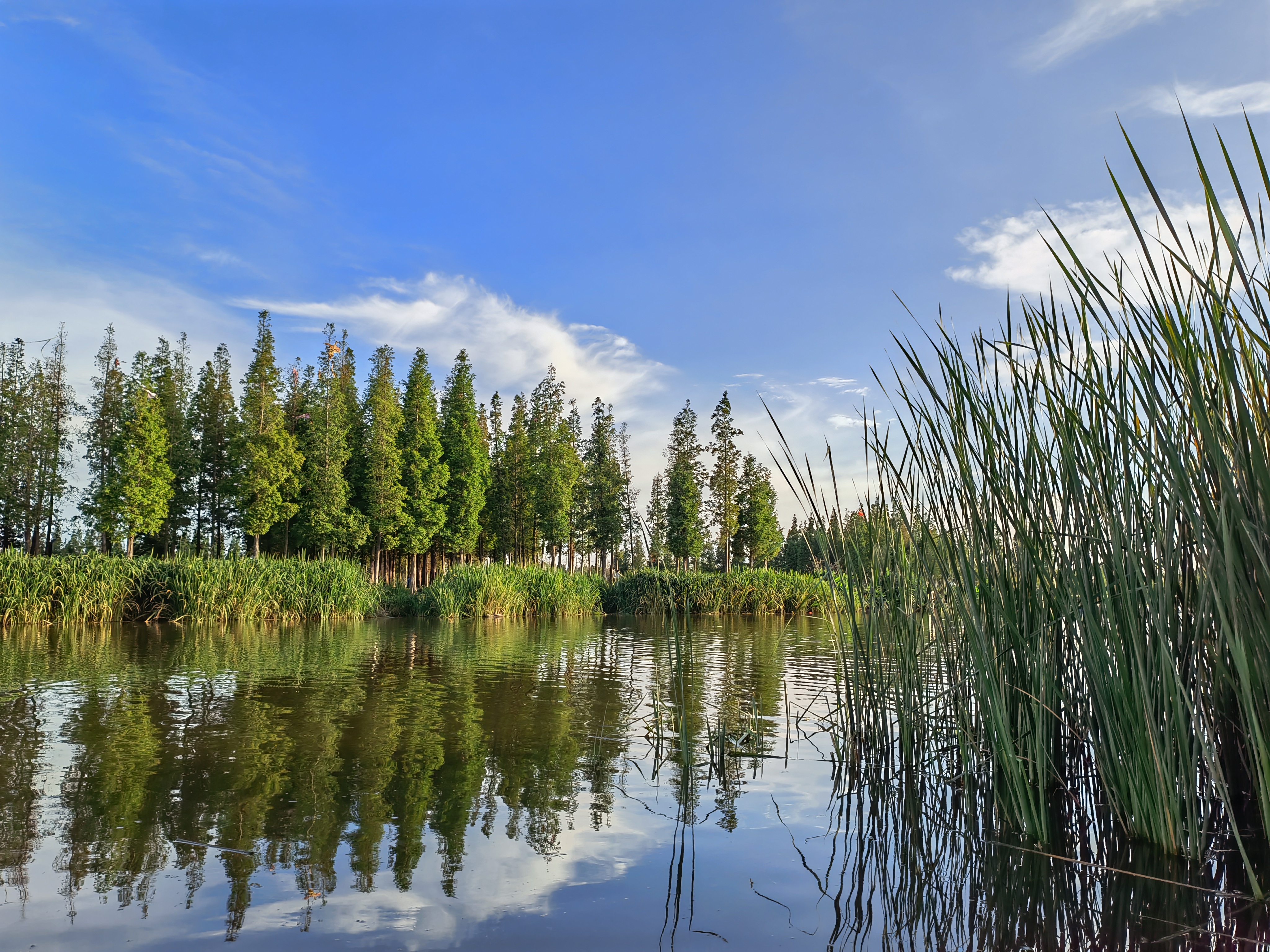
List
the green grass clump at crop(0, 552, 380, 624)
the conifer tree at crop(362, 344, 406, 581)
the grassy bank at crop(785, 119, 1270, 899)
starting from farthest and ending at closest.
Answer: the conifer tree at crop(362, 344, 406, 581), the green grass clump at crop(0, 552, 380, 624), the grassy bank at crop(785, 119, 1270, 899)

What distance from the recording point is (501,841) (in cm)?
297

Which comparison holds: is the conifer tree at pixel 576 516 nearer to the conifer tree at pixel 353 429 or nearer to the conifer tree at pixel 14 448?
the conifer tree at pixel 353 429

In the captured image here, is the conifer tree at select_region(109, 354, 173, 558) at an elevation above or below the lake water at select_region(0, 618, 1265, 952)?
above

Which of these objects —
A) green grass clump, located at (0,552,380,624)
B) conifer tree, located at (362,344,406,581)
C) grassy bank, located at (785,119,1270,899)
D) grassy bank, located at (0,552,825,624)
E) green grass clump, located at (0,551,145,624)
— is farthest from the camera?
conifer tree, located at (362,344,406,581)

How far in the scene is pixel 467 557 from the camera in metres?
35.3

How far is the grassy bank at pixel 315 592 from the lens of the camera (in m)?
13.6

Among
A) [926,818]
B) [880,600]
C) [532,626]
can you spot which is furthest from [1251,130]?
[532,626]

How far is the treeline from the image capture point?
2531 cm

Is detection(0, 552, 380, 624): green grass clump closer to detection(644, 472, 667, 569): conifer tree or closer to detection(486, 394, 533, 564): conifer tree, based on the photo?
detection(644, 472, 667, 569): conifer tree

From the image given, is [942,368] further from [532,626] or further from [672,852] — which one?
[532,626]

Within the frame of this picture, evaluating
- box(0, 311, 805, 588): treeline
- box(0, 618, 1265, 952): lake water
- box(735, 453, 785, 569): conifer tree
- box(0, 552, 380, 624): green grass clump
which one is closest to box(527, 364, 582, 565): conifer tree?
box(0, 311, 805, 588): treeline

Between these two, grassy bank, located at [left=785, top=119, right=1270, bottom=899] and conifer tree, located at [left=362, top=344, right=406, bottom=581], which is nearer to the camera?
grassy bank, located at [left=785, top=119, right=1270, bottom=899]

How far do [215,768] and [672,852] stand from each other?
8.25ft

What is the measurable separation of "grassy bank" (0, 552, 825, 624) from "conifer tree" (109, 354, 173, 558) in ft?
29.8
